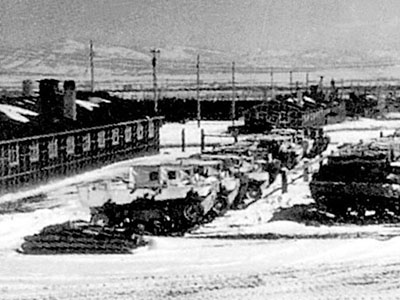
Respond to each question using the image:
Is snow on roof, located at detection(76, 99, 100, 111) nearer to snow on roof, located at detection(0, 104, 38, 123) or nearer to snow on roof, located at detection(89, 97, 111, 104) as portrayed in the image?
snow on roof, located at detection(89, 97, 111, 104)

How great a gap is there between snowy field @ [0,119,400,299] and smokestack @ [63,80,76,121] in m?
13.3

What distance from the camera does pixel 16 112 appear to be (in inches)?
1241

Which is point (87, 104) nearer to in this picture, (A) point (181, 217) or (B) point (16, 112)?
(B) point (16, 112)

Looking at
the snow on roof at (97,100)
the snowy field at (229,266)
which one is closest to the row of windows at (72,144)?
the snow on roof at (97,100)

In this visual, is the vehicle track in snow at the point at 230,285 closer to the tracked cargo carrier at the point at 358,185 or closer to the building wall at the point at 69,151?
the tracked cargo carrier at the point at 358,185

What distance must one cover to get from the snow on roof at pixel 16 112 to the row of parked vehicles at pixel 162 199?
7.62 meters

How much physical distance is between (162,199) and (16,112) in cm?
1395

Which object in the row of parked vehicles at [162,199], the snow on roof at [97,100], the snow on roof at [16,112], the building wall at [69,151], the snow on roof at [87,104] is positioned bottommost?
the row of parked vehicles at [162,199]

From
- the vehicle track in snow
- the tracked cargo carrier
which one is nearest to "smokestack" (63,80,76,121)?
the tracked cargo carrier

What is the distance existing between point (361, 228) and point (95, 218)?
246 inches

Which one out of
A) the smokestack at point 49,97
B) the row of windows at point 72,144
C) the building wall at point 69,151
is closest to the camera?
the building wall at point 69,151

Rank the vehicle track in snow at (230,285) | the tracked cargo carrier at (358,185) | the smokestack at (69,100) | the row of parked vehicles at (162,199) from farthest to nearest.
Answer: the smokestack at (69,100) → the tracked cargo carrier at (358,185) → the row of parked vehicles at (162,199) → the vehicle track in snow at (230,285)

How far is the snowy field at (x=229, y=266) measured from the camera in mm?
13445

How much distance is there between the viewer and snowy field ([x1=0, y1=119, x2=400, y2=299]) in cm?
1345
